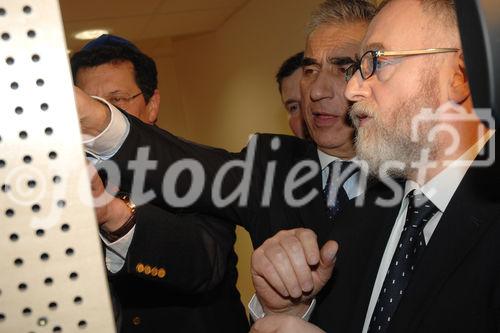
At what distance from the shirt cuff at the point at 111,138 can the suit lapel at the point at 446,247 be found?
1.83ft

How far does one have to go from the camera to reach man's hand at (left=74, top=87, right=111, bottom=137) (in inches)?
31.5

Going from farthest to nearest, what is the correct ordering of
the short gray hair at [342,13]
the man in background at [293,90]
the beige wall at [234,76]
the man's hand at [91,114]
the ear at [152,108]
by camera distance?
the beige wall at [234,76] → the man in background at [293,90] → the ear at [152,108] → the short gray hair at [342,13] → the man's hand at [91,114]

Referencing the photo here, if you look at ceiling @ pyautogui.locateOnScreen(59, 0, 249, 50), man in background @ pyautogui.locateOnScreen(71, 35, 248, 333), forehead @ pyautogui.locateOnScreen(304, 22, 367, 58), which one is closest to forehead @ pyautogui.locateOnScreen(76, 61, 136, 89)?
man in background @ pyautogui.locateOnScreen(71, 35, 248, 333)

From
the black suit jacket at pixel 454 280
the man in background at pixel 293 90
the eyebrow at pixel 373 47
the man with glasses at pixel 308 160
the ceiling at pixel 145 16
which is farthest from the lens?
the ceiling at pixel 145 16

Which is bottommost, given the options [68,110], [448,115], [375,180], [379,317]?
[379,317]

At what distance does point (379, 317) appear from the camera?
1.08m

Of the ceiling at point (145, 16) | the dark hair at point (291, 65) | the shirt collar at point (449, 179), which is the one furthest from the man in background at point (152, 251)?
the ceiling at point (145, 16)

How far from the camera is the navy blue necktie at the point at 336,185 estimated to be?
1.68 m

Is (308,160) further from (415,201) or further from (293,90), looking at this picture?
(293,90)

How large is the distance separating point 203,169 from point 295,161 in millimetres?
344

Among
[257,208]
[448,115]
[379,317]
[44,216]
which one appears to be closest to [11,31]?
[44,216]

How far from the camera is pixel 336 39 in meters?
1.88

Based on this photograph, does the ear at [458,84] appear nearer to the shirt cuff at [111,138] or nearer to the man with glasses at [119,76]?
the shirt cuff at [111,138]

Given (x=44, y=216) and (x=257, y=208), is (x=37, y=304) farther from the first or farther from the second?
(x=257, y=208)
